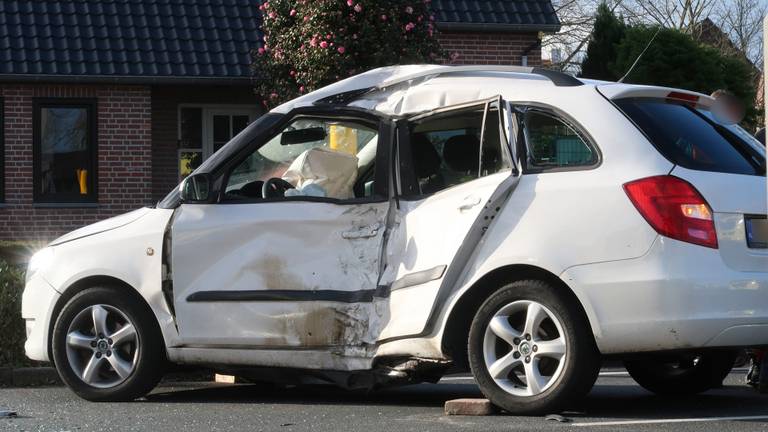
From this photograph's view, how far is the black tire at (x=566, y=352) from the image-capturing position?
22.4 ft

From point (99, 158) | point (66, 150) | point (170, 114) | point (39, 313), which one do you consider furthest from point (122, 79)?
point (39, 313)

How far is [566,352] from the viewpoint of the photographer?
22.5 ft

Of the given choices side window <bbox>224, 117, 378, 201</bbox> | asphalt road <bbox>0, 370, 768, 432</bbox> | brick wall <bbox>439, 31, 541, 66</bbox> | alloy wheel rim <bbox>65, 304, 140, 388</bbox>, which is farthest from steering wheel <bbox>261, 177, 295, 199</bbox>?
brick wall <bbox>439, 31, 541, 66</bbox>

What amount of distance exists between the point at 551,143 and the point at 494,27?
14.1 metres

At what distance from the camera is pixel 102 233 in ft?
27.4

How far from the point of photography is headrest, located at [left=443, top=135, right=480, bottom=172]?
24.8 feet

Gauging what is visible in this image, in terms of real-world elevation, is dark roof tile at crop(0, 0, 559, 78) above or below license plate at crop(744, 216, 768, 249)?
above

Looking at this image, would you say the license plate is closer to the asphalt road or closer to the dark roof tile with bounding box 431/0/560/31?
the asphalt road

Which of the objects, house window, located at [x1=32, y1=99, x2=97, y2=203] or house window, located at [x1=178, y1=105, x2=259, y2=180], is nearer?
house window, located at [x1=32, y1=99, x2=97, y2=203]

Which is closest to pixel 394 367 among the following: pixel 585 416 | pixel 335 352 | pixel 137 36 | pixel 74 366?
pixel 335 352

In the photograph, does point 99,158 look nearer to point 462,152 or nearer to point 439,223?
point 462,152

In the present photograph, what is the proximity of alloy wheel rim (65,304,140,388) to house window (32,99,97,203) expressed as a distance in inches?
473

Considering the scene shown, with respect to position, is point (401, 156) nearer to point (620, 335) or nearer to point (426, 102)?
point (426, 102)

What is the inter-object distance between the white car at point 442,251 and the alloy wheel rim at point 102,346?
0.04 ft
